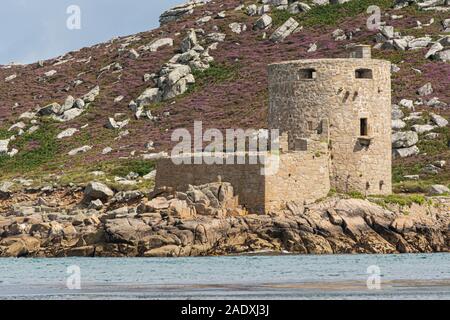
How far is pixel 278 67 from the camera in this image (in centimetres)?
4362

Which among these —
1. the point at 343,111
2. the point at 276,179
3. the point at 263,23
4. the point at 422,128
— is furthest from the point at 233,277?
the point at 263,23

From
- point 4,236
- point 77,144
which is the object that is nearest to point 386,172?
point 4,236

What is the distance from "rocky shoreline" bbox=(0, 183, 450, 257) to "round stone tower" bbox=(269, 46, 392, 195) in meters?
2.41

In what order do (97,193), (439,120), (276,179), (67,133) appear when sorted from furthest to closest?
(67,133) → (439,120) → (97,193) → (276,179)

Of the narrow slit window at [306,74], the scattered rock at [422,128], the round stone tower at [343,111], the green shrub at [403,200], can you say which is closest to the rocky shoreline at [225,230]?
the green shrub at [403,200]

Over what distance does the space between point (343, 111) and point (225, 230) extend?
741 cm

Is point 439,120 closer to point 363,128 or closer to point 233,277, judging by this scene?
point 363,128

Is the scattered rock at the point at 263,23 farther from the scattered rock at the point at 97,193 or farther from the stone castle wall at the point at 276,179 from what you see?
the stone castle wall at the point at 276,179

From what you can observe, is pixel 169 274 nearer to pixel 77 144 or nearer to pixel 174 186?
pixel 174 186

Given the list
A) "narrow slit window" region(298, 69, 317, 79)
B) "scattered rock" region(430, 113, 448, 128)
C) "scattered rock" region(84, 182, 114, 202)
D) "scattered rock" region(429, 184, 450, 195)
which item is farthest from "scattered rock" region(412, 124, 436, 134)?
"scattered rock" region(84, 182, 114, 202)

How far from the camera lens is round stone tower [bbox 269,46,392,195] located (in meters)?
42.4

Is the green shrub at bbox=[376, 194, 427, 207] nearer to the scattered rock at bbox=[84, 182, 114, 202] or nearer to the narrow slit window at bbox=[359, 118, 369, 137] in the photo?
the narrow slit window at bbox=[359, 118, 369, 137]

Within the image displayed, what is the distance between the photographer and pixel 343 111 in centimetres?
4250
